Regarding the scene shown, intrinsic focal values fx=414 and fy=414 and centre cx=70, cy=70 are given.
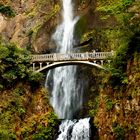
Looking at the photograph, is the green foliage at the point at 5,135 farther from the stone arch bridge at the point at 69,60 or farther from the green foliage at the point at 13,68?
the stone arch bridge at the point at 69,60

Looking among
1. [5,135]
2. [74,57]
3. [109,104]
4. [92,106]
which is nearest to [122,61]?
[109,104]

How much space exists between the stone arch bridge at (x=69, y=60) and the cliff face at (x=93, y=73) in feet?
3.60

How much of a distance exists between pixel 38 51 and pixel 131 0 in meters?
18.2

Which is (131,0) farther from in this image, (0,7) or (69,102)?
(0,7)

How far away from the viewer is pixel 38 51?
4294 cm

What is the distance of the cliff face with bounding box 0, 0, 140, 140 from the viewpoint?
26141 millimetres

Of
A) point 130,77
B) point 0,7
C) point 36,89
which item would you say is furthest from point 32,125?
point 0,7

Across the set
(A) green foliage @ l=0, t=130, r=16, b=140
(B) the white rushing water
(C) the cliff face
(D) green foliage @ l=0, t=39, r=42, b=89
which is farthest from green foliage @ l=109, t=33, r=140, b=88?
(D) green foliage @ l=0, t=39, r=42, b=89

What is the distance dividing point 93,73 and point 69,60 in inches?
125

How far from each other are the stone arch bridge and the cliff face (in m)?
1.10

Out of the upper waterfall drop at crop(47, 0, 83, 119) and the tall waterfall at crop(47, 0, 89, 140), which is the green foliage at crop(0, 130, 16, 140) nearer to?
the tall waterfall at crop(47, 0, 89, 140)

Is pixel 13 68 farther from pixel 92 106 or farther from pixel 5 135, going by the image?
pixel 5 135

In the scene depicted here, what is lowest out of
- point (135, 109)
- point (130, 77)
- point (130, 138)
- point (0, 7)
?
Answer: point (130, 138)

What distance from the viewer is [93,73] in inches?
1468
